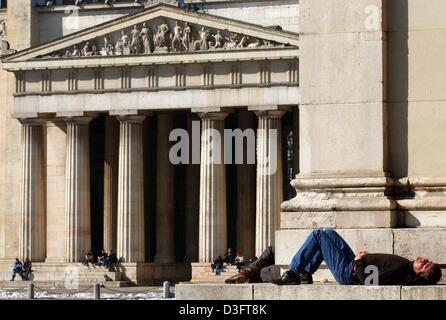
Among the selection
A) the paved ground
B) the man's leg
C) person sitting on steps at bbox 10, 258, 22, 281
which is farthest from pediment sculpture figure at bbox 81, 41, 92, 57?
the man's leg

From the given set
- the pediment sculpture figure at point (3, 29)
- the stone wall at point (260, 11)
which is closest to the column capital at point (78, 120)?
the stone wall at point (260, 11)

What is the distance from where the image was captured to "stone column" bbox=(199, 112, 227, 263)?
117250mm

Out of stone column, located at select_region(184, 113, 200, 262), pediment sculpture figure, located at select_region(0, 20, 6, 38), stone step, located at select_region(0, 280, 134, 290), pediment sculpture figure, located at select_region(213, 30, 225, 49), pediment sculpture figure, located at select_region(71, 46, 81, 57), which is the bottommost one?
stone step, located at select_region(0, 280, 134, 290)

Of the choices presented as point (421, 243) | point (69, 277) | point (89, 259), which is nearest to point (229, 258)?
point (89, 259)

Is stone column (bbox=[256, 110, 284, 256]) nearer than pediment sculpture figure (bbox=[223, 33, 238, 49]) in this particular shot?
Yes

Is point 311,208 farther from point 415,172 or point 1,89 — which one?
point 1,89

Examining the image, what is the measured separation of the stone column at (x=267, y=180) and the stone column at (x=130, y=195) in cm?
803

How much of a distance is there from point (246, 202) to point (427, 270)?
92.5 meters

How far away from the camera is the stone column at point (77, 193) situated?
12100cm

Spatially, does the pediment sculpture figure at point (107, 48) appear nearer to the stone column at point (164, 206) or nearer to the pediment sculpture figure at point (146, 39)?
the pediment sculpture figure at point (146, 39)

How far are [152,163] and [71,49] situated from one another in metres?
11.4

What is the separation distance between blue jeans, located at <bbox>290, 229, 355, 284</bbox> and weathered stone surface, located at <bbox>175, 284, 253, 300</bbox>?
79 cm

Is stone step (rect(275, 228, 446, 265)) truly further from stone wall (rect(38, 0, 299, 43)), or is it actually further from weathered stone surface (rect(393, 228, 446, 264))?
stone wall (rect(38, 0, 299, 43))

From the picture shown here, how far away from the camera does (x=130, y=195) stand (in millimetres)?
119875
